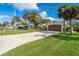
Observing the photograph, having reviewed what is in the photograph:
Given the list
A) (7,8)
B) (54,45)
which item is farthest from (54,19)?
(7,8)

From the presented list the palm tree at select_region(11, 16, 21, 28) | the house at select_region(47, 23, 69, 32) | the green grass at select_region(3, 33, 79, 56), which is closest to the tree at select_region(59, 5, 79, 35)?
the house at select_region(47, 23, 69, 32)

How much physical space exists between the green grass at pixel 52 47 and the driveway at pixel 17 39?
111mm

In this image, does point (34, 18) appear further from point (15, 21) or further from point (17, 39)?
point (17, 39)

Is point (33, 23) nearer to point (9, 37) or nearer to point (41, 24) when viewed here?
point (41, 24)

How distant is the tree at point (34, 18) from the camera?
553cm

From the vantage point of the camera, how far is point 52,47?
5332 mm

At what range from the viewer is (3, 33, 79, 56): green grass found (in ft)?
17.0

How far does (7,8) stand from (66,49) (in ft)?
5.17

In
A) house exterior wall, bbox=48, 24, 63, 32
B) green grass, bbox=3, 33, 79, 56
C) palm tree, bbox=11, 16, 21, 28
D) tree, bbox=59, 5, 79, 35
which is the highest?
tree, bbox=59, 5, 79, 35

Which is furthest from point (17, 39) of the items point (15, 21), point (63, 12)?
point (63, 12)

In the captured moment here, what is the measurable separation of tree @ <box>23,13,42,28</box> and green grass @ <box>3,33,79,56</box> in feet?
1.39

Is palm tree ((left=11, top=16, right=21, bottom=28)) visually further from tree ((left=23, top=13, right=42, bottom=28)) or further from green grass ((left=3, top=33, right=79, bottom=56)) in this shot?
green grass ((left=3, top=33, right=79, bottom=56))

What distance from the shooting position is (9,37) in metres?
5.50

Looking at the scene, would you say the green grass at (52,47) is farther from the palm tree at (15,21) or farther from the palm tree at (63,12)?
the palm tree at (15,21)
